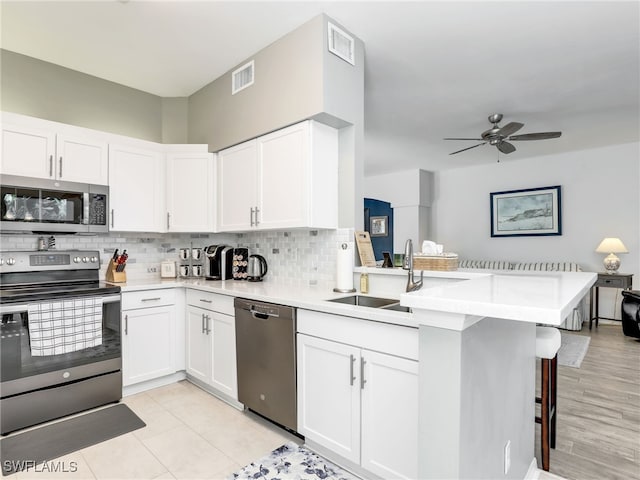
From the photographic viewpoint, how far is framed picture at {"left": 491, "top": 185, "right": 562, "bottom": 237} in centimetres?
604

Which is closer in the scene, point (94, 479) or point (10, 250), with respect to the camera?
→ point (94, 479)

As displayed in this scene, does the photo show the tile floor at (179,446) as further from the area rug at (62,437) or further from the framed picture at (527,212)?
the framed picture at (527,212)

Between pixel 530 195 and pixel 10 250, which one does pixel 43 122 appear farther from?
pixel 530 195

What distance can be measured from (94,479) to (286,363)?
1.11 meters

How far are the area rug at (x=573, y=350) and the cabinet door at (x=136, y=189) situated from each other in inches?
167

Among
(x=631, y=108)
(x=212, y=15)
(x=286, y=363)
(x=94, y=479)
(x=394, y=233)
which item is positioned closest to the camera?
(x=94, y=479)

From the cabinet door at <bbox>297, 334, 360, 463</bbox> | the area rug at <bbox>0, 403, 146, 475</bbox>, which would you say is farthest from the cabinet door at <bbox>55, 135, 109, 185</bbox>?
the cabinet door at <bbox>297, 334, 360, 463</bbox>

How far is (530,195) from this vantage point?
6246mm

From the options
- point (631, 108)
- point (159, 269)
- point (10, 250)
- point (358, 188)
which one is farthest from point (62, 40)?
point (631, 108)

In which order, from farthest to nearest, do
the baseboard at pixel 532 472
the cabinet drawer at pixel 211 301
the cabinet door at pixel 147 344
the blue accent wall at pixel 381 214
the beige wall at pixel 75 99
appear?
1. the blue accent wall at pixel 381 214
2. the beige wall at pixel 75 99
3. the cabinet door at pixel 147 344
4. the cabinet drawer at pixel 211 301
5. the baseboard at pixel 532 472

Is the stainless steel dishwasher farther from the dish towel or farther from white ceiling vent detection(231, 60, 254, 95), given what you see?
white ceiling vent detection(231, 60, 254, 95)

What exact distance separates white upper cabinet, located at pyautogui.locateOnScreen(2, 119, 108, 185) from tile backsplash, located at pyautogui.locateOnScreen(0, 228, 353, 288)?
1.74ft

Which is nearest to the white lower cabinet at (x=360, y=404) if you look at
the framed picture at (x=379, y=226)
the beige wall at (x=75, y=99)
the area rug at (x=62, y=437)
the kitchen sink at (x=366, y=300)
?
the kitchen sink at (x=366, y=300)

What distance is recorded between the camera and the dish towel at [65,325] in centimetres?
237
